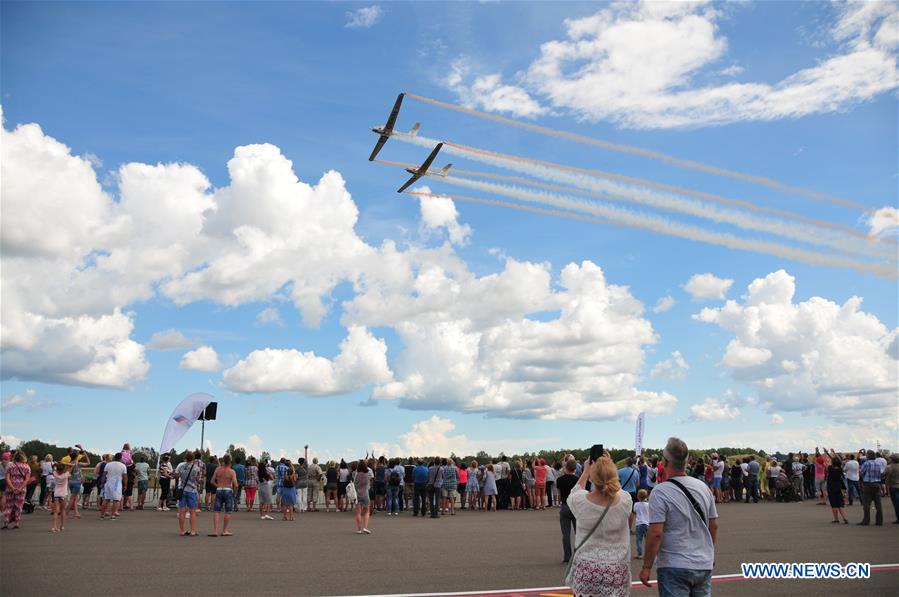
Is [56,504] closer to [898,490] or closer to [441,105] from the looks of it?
[441,105]

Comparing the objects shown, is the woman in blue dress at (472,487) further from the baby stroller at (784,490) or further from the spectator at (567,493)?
the spectator at (567,493)

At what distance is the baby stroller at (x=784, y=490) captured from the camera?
2541 cm

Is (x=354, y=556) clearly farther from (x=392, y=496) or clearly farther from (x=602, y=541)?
(x=392, y=496)

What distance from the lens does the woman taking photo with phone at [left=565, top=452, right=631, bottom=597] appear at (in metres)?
5.25

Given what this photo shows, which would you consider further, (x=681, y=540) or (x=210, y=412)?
(x=210, y=412)

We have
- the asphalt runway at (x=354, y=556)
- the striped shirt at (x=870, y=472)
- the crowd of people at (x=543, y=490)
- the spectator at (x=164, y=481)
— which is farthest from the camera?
the spectator at (x=164, y=481)

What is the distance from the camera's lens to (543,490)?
76.9 feet

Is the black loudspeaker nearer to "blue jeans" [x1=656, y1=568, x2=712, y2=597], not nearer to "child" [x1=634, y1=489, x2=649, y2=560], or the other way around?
A: "child" [x1=634, y1=489, x2=649, y2=560]

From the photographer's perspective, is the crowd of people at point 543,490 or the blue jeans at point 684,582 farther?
the crowd of people at point 543,490

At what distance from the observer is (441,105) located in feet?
77.2

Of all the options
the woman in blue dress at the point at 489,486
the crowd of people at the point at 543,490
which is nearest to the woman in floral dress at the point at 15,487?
the crowd of people at the point at 543,490

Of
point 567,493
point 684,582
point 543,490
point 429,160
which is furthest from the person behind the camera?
point 429,160

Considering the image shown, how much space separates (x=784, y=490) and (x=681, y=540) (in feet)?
77.7

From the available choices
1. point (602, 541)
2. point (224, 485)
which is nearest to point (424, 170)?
point (224, 485)
